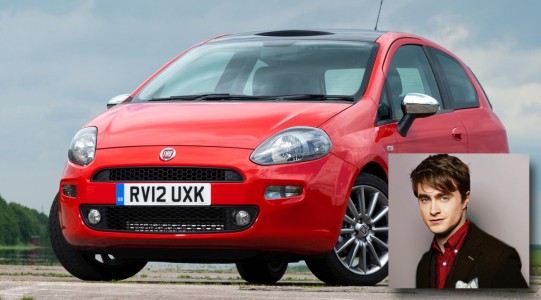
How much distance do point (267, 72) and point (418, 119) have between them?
4.07ft

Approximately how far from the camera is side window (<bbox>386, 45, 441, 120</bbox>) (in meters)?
9.38

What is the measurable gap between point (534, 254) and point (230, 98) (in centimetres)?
275

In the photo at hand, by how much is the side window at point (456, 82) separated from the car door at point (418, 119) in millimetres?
280

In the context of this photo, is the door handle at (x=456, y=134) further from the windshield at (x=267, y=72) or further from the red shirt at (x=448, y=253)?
the red shirt at (x=448, y=253)

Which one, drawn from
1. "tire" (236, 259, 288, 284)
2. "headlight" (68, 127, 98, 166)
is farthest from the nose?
"tire" (236, 259, 288, 284)

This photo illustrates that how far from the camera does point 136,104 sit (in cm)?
925

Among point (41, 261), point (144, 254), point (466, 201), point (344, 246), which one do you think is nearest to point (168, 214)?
point (144, 254)

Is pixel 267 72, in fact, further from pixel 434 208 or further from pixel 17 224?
pixel 17 224

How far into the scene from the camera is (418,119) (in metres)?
9.52

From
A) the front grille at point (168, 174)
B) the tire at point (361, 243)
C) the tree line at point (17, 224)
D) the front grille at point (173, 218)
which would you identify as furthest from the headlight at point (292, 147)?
the tree line at point (17, 224)

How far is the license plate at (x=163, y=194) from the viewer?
26.3ft

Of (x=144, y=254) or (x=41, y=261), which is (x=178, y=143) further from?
(x=41, y=261)

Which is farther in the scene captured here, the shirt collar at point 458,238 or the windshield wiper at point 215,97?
the windshield wiper at point 215,97

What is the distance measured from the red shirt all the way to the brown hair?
0.71 ft
